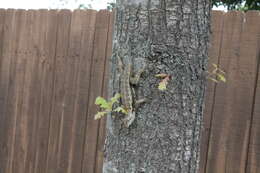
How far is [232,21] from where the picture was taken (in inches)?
97.7

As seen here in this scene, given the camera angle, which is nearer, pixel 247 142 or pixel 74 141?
pixel 247 142

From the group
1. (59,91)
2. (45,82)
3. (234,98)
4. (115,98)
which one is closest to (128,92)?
(115,98)

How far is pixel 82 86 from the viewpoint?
3016mm

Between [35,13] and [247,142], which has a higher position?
[35,13]

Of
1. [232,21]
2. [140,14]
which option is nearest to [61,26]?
[232,21]

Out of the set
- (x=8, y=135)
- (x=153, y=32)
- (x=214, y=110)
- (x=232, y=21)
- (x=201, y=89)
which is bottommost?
(x=8, y=135)

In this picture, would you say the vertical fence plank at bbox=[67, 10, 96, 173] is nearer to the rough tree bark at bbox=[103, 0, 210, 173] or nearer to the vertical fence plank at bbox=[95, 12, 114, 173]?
the vertical fence plank at bbox=[95, 12, 114, 173]

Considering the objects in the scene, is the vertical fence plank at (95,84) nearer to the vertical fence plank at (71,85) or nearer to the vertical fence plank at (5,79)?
the vertical fence plank at (71,85)

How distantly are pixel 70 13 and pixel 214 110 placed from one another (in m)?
1.42

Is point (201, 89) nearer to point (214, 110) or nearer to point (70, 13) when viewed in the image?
point (214, 110)

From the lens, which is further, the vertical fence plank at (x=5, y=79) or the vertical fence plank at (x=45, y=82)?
the vertical fence plank at (x=5, y=79)

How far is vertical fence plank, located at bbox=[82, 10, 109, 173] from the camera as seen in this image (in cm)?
291

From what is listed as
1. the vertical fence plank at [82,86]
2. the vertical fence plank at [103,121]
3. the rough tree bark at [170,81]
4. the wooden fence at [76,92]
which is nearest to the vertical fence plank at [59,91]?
the wooden fence at [76,92]

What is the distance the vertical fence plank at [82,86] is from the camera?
9.80 ft
